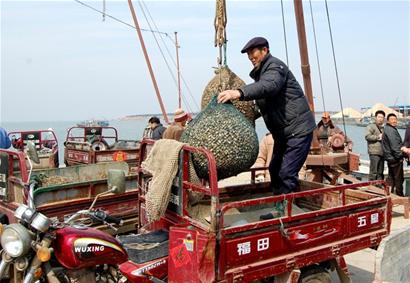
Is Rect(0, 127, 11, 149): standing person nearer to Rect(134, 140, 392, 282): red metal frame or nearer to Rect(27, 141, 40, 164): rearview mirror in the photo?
Rect(134, 140, 392, 282): red metal frame

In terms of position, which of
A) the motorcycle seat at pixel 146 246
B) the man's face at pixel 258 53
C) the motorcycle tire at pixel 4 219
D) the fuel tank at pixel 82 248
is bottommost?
the motorcycle seat at pixel 146 246

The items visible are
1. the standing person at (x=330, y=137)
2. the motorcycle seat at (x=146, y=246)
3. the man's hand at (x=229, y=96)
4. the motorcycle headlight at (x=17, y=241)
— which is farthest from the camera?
the standing person at (x=330, y=137)

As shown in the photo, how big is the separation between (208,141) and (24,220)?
1785 mm

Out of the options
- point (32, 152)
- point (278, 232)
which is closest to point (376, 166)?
point (278, 232)

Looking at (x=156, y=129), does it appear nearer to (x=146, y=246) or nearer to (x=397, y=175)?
(x=397, y=175)

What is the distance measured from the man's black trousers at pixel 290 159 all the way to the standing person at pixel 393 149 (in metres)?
5.07

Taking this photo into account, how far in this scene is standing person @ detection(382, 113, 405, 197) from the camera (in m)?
8.79

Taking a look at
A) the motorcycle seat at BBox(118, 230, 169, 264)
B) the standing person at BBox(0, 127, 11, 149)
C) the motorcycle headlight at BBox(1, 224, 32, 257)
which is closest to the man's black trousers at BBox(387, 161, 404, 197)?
the motorcycle seat at BBox(118, 230, 169, 264)

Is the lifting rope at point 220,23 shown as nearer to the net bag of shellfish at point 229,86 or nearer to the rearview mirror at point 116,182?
the net bag of shellfish at point 229,86

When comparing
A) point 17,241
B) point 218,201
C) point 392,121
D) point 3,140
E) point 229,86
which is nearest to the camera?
point 17,241

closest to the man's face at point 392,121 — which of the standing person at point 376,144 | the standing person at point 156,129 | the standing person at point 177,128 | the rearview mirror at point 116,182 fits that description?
the standing person at point 376,144

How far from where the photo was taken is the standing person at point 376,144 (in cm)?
949

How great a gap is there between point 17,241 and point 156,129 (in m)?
7.25

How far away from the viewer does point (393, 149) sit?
29.0 feet
